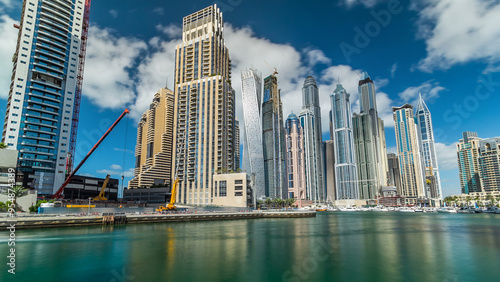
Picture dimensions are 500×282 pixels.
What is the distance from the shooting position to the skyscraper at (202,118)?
16700cm

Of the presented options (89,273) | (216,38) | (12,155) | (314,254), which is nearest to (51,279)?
(89,273)

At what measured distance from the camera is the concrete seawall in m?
70.2

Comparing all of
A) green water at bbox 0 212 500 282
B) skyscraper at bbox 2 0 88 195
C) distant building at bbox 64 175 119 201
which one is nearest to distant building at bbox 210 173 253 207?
distant building at bbox 64 175 119 201

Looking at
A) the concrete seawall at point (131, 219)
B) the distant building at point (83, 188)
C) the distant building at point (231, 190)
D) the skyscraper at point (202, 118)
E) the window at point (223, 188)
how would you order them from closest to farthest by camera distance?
the concrete seawall at point (131, 219) < the distant building at point (83, 188) < the distant building at point (231, 190) < the window at point (223, 188) < the skyscraper at point (202, 118)

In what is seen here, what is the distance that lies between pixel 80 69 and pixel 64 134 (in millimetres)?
43074

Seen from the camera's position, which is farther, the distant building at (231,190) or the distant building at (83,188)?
the distant building at (231,190)

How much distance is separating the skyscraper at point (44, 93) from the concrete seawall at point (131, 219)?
6460 cm

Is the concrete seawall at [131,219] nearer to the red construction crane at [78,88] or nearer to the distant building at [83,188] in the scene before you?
the distant building at [83,188]

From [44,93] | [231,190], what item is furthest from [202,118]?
[44,93]

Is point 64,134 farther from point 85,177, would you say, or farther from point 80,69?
point 80,69

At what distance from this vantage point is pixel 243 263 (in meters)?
37.5

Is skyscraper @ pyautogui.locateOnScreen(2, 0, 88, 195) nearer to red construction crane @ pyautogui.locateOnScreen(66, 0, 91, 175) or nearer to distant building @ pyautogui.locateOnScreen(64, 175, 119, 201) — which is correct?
red construction crane @ pyautogui.locateOnScreen(66, 0, 91, 175)

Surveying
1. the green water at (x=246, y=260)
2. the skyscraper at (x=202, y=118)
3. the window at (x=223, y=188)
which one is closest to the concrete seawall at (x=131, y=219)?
the green water at (x=246, y=260)

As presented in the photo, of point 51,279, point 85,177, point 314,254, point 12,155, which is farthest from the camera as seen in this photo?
point 85,177
